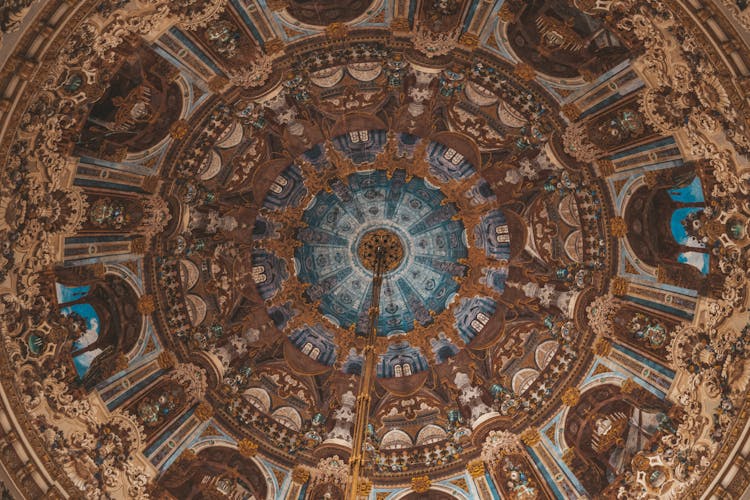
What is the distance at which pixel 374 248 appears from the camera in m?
21.7

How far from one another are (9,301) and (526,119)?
13.8 meters

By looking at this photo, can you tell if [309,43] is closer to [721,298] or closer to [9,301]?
[9,301]

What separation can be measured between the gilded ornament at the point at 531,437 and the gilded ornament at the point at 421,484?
3.21m

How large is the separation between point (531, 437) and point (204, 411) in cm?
977

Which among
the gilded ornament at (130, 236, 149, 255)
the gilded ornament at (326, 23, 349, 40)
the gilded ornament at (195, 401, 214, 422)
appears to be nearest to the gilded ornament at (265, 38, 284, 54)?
the gilded ornament at (326, 23, 349, 40)

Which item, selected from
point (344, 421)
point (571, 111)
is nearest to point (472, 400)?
point (344, 421)

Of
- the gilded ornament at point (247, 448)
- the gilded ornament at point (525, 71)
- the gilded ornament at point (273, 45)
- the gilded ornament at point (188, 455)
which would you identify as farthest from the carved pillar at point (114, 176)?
the gilded ornament at point (525, 71)

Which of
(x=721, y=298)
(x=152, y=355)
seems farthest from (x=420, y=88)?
(x=152, y=355)

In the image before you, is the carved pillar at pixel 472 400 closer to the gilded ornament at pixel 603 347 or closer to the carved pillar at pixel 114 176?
the gilded ornament at pixel 603 347

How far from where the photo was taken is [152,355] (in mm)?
17266

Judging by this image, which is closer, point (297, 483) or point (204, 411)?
point (204, 411)

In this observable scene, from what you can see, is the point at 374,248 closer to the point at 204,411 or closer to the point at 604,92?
the point at 204,411

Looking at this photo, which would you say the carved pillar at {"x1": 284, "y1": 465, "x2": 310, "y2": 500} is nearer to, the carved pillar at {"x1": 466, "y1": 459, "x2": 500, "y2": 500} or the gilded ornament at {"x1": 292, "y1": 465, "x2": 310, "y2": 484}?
the gilded ornament at {"x1": 292, "y1": 465, "x2": 310, "y2": 484}

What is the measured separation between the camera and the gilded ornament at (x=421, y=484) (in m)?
18.3
